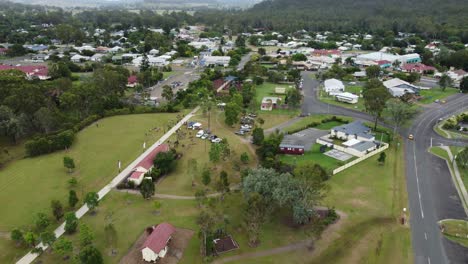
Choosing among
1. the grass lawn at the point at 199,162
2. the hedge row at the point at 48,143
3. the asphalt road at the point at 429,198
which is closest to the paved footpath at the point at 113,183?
the grass lawn at the point at 199,162

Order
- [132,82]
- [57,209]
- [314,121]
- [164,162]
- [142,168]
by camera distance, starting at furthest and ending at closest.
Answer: [132,82] → [314,121] → [164,162] → [142,168] → [57,209]

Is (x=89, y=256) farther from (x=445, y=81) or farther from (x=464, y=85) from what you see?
(x=464, y=85)

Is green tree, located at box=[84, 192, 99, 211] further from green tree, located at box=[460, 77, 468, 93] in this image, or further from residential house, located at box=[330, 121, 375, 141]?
green tree, located at box=[460, 77, 468, 93]

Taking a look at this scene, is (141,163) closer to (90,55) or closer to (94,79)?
(94,79)

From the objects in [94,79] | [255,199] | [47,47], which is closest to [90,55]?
[47,47]

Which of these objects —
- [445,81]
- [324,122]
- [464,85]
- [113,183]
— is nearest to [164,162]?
[113,183]

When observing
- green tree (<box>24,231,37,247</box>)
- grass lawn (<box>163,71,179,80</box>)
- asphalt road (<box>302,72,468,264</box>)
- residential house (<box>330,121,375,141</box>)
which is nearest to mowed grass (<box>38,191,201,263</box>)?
green tree (<box>24,231,37,247</box>)
